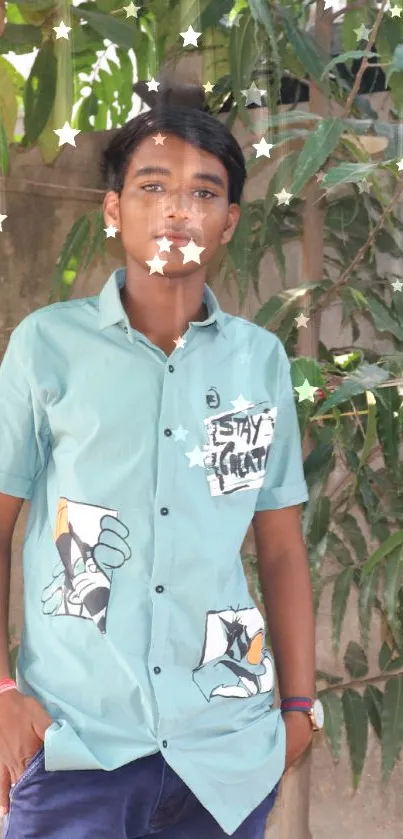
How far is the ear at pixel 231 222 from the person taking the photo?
1004 millimetres

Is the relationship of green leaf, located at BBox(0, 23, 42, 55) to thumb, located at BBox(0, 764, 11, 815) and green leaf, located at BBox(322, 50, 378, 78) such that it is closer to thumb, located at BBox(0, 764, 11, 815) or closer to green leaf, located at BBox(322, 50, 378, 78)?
green leaf, located at BBox(322, 50, 378, 78)

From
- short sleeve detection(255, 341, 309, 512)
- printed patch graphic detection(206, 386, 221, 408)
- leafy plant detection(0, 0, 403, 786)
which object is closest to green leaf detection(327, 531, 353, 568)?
leafy plant detection(0, 0, 403, 786)

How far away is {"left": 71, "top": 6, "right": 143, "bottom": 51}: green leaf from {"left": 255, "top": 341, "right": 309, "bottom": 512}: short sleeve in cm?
35

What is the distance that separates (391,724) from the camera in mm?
1294

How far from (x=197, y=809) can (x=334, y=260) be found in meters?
0.69

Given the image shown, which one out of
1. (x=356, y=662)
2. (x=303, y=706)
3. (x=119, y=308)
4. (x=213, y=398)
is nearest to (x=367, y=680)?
(x=356, y=662)

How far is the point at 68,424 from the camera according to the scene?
3.02 ft

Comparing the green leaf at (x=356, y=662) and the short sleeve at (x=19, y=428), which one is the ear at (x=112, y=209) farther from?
the green leaf at (x=356, y=662)

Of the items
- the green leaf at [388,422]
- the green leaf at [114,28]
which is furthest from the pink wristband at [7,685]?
the green leaf at [114,28]

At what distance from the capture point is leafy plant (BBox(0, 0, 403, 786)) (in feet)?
3.45

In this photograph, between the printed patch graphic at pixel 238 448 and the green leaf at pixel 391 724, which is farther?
the green leaf at pixel 391 724

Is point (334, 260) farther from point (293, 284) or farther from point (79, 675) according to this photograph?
point (79, 675)

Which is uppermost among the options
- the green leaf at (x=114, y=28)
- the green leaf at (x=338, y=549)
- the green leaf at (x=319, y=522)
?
the green leaf at (x=114, y=28)

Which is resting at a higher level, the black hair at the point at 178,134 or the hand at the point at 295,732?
the black hair at the point at 178,134
